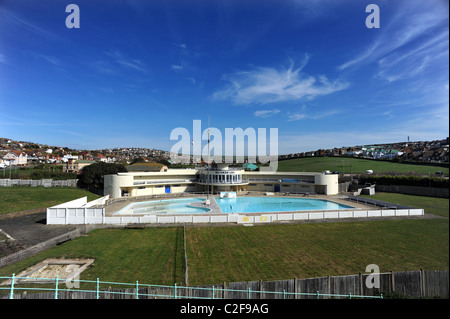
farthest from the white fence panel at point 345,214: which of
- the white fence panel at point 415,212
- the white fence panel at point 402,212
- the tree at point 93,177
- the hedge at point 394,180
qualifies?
the tree at point 93,177

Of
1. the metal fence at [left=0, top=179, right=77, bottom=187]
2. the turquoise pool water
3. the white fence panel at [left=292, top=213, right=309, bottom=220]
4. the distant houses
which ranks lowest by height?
the turquoise pool water

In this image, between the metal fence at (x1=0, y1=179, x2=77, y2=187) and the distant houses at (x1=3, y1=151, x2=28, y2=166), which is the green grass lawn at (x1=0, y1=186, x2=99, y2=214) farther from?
the distant houses at (x1=3, y1=151, x2=28, y2=166)

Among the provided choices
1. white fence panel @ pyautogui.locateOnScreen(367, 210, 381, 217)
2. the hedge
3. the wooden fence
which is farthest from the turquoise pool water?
the wooden fence

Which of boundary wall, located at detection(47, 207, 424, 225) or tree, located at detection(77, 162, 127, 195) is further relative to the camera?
tree, located at detection(77, 162, 127, 195)

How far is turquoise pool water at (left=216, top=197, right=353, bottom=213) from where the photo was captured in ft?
87.1

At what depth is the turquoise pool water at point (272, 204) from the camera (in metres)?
26.6

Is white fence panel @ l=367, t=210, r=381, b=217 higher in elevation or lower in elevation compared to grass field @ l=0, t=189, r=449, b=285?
higher

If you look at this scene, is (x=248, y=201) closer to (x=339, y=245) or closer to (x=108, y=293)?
(x=339, y=245)

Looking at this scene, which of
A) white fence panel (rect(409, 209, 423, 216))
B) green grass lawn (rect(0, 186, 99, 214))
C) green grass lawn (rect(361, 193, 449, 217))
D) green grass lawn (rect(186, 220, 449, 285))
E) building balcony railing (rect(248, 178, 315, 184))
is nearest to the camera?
green grass lawn (rect(361, 193, 449, 217))

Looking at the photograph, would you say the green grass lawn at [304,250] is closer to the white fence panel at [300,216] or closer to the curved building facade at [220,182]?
the white fence panel at [300,216]

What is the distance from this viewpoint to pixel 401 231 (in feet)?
56.5

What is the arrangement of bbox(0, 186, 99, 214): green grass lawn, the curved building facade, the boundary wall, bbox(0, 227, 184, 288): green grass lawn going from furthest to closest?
1. the curved building facade
2. bbox(0, 186, 99, 214): green grass lawn
3. the boundary wall
4. bbox(0, 227, 184, 288): green grass lawn
